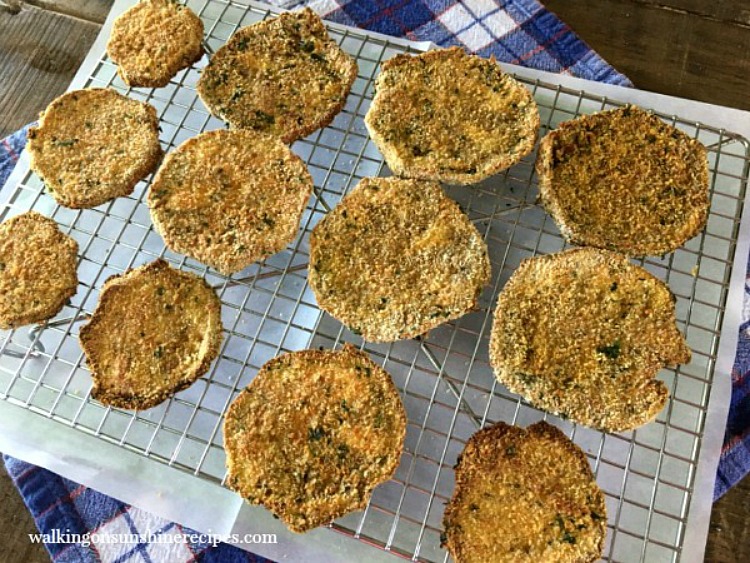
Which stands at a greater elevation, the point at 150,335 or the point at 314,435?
the point at 150,335

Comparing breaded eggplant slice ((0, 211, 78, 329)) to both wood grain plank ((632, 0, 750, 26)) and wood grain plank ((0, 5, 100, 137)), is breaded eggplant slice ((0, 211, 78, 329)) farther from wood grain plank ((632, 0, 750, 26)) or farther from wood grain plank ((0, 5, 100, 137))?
wood grain plank ((632, 0, 750, 26))

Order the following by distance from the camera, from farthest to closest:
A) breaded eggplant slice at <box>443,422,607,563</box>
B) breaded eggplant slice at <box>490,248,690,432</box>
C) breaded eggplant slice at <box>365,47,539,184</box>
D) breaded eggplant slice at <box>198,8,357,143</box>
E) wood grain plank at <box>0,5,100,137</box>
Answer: wood grain plank at <box>0,5,100,137</box> < breaded eggplant slice at <box>198,8,357,143</box> < breaded eggplant slice at <box>365,47,539,184</box> < breaded eggplant slice at <box>490,248,690,432</box> < breaded eggplant slice at <box>443,422,607,563</box>

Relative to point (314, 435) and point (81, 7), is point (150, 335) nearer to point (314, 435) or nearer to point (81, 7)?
point (314, 435)

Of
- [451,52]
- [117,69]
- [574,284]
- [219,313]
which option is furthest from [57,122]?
[574,284]

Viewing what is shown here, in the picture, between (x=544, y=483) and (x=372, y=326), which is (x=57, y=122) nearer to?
(x=372, y=326)

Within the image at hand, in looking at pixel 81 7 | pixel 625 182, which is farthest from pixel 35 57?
pixel 625 182

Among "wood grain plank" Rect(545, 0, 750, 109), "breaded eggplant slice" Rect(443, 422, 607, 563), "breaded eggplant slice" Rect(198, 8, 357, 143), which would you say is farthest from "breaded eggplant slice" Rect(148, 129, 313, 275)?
"wood grain plank" Rect(545, 0, 750, 109)
